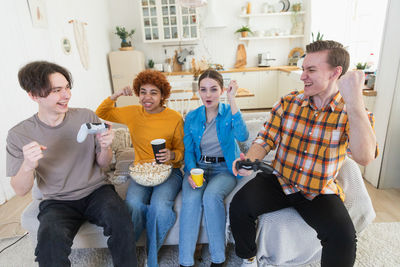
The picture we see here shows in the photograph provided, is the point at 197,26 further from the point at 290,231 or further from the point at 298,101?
the point at 290,231

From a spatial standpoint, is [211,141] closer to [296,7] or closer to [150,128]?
[150,128]

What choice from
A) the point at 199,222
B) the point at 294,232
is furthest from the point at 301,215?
the point at 199,222

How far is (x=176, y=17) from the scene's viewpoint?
4656 millimetres

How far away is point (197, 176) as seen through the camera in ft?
4.40

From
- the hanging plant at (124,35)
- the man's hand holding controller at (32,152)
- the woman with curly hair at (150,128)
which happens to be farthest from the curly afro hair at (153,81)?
the hanging plant at (124,35)

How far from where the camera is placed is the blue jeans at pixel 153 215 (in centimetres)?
132

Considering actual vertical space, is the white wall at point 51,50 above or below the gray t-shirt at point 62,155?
above

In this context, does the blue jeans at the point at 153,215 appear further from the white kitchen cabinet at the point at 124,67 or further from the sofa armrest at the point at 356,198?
the white kitchen cabinet at the point at 124,67

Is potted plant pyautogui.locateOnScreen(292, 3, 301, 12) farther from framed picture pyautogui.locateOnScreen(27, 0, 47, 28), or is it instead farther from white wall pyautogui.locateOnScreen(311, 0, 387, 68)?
framed picture pyautogui.locateOnScreen(27, 0, 47, 28)

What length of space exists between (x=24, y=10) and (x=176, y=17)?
8.61ft

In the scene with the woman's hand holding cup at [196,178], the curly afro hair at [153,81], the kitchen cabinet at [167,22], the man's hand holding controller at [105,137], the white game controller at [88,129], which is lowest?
the woman's hand holding cup at [196,178]

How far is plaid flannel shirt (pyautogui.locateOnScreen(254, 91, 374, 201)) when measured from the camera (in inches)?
45.9

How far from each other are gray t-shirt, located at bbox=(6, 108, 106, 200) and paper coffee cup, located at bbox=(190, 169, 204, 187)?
0.52 metres

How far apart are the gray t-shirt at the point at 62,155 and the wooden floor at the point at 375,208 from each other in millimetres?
899
